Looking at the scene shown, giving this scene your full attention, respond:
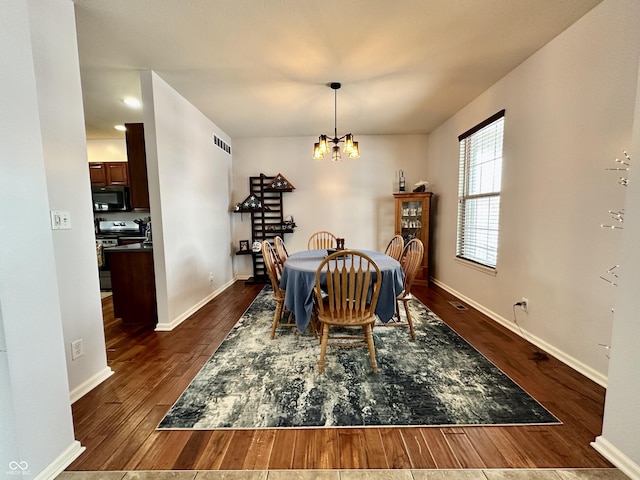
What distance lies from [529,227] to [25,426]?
3625 millimetres

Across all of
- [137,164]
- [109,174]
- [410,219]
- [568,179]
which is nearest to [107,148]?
[109,174]

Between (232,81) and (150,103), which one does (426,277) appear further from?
(150,103)

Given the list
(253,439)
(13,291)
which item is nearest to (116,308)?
(13,291)

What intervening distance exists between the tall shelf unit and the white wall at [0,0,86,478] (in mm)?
3407

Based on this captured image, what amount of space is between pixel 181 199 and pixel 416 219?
141 inches

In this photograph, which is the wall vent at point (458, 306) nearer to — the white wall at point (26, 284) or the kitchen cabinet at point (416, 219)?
the kitchen cabinet at point (416, 219)

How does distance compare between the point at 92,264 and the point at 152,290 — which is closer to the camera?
the point at 92,264

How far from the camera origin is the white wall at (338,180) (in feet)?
15.7

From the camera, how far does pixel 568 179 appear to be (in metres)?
2.06

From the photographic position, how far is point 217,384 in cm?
185

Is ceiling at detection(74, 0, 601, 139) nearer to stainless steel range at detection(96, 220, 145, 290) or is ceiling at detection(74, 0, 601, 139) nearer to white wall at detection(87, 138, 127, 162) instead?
white wall at detection(87, 138, 127, 162)

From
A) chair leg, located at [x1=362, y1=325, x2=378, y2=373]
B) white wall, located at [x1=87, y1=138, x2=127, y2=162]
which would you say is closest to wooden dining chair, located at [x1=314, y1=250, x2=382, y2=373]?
chair leg, located at [x1=362, y1=325, x2=378, y2=373]

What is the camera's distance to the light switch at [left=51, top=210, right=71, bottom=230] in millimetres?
1630

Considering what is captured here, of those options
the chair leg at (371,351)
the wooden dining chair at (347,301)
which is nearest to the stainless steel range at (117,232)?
the wooden dining chair at (347,301)
